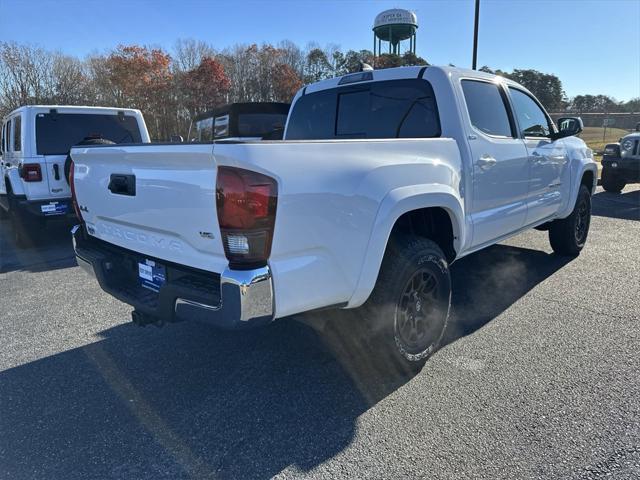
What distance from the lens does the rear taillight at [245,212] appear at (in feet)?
6.88

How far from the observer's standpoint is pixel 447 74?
11.6 ft

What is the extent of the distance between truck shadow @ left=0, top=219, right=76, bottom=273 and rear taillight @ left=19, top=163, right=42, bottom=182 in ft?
3.22

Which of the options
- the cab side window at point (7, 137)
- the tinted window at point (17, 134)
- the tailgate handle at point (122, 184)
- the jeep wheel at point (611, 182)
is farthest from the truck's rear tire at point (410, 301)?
the jeep wheel at point (611, 182)

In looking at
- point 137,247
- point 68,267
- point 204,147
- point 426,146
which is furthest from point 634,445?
point 68,267

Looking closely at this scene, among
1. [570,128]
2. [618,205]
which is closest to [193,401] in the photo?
[570,128]

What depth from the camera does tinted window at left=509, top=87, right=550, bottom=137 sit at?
14.6ft

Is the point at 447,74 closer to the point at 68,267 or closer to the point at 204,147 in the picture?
the point at 204,147

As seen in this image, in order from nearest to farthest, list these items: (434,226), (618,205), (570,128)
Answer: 1. (434,226)
2. (570,128)
3. (618,205)

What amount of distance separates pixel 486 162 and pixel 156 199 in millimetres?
2508

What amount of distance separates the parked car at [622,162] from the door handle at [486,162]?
9020 millimetres

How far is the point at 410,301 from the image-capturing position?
3.08 m

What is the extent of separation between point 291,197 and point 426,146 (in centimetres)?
125

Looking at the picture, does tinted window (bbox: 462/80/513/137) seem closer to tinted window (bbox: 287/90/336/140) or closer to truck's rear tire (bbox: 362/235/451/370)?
tinted window (bbox: 287/90/336/140)

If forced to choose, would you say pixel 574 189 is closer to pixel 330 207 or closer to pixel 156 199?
pixel 330 207
